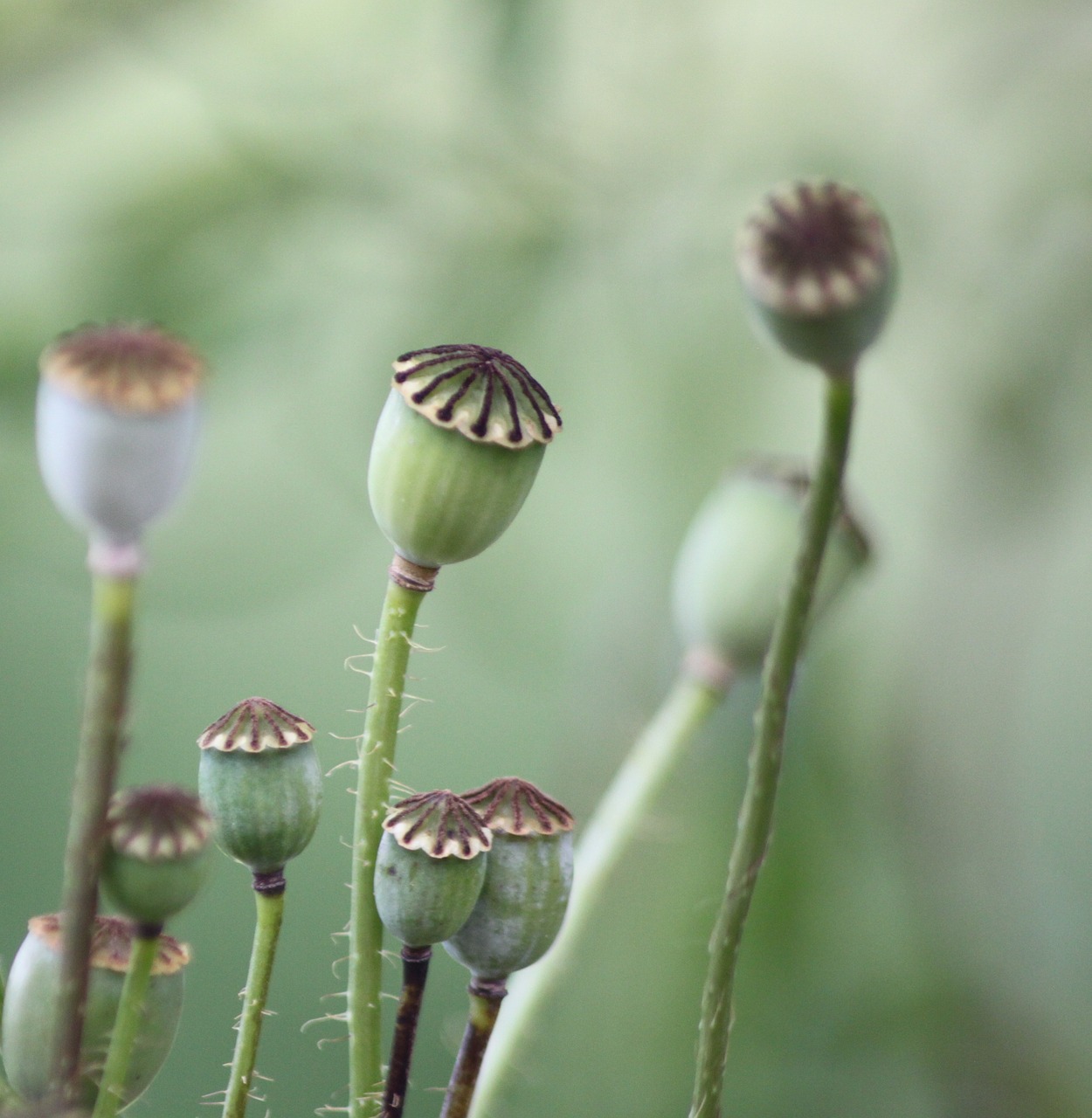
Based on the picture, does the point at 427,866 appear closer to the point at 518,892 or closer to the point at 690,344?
the point at 518,892

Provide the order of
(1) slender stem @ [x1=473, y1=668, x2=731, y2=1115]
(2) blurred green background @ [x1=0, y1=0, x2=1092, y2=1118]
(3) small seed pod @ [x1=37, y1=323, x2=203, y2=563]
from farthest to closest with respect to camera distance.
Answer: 1. (2) blurred green background @ [x1=0, y1=0, x2=1092, y2=1118]
2. (1) slender stem @ [x1=473, y1=668, x2=731, y2=1115]
3. (3) small seed pod @ [x1=37, y1=323, x2=203, y2=563]

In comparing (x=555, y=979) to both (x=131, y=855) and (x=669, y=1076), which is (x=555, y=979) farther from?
(x=669, y=1076)

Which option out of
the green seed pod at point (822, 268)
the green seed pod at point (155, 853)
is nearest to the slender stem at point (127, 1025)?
the green seed pod at point (155, 853)

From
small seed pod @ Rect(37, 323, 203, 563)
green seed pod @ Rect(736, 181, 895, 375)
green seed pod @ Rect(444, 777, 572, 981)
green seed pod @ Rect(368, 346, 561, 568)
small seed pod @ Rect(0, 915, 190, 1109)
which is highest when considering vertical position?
green seed pod @ Rect(736, 181, 895, 375)

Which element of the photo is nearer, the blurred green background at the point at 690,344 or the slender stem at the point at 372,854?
the slender stem at the point at 372,854

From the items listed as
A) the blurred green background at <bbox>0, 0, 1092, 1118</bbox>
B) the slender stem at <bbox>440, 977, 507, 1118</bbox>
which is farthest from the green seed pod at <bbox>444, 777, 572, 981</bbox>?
the blurred green background at <bbox>0, 0, 1092, 1118</bbox>

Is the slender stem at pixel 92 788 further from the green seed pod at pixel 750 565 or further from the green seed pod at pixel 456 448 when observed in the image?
the green seed pod at pixel 750 565

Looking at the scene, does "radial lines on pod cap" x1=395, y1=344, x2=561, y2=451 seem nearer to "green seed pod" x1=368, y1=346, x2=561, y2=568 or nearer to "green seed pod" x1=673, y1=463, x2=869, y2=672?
"green seed pod" x1=368, y1=346, x2=561, y2=568
